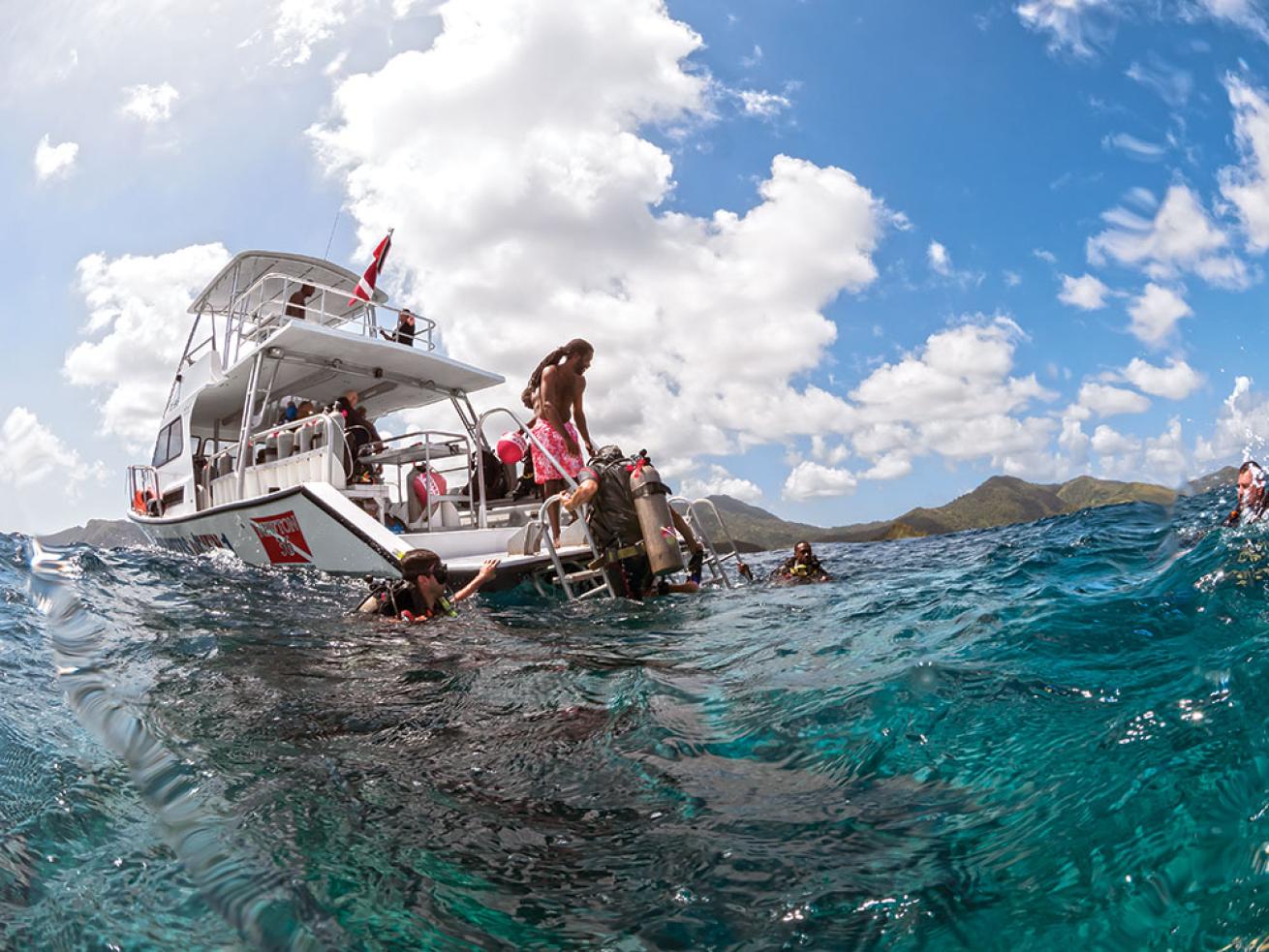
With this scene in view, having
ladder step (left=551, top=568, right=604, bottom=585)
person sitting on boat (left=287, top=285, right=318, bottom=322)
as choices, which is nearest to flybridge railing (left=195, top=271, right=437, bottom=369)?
person sitting on boat (left=287, top=285, right=318, bottom=322)

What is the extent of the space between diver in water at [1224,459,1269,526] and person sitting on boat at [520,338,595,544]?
20.6 feet

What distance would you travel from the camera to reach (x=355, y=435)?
31.7ft

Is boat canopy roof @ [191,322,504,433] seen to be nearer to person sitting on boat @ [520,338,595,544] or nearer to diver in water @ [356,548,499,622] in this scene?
person sitting on boat @ [520,338,595,544]

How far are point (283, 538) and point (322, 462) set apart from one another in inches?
37.8

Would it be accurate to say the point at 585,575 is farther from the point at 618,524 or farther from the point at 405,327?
the point at 405,327

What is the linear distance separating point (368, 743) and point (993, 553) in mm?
8849

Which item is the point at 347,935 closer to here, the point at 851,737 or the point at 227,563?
the point at 851,737

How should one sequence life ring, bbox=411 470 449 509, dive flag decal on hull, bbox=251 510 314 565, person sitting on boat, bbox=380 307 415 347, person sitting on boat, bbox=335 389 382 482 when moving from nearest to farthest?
dive flag decal on hull, bbox=251 510 314 565 < person sitting on boat, bbox=335 389 382 482 < life ring, bbox=411 470 449 509 < person sitting on boat, bbox=380 307 415 347

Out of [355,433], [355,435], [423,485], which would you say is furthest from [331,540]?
[355,433]

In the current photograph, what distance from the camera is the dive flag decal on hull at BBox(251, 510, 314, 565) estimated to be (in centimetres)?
763

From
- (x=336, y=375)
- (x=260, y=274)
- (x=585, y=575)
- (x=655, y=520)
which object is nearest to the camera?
(x=655, y=520)

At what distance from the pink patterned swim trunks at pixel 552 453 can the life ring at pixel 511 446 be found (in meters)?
1.48

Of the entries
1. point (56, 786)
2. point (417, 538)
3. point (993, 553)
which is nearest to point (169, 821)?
point (56, 786)

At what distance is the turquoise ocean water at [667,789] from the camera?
1405 millimetres
